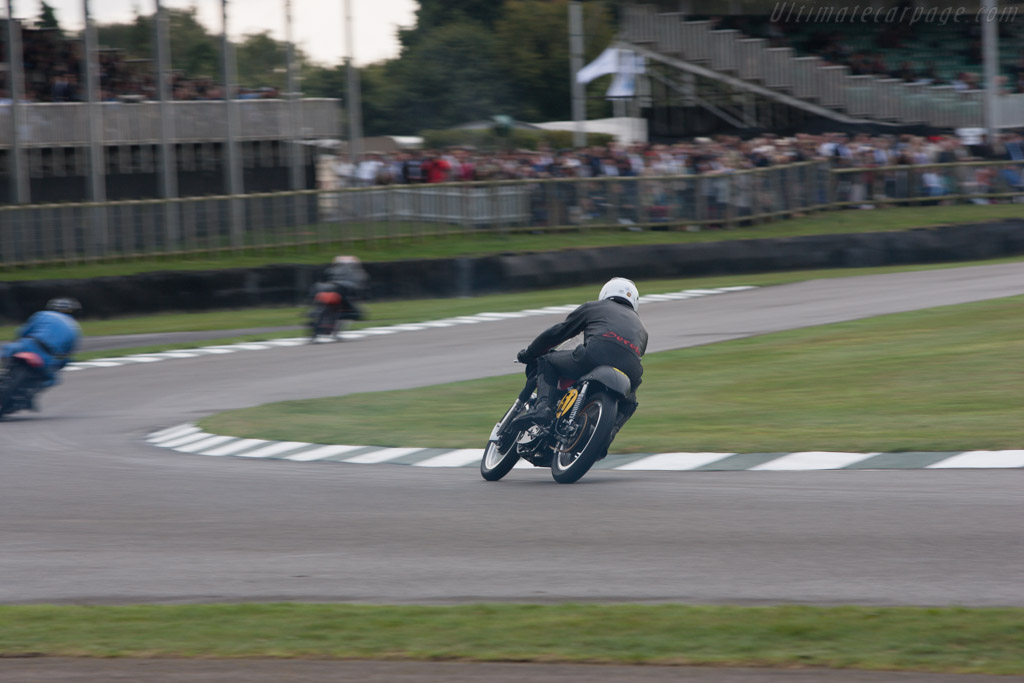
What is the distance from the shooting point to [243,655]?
553cm

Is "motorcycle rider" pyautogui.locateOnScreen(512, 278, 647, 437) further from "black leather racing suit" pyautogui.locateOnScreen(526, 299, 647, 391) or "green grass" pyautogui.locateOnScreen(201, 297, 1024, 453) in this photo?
"green grass" pyautogui.locateOnScreen(201, 297, 1024, 453)

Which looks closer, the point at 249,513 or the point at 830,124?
the point at 249,513

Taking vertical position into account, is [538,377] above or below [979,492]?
above

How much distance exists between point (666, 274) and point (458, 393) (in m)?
13.5

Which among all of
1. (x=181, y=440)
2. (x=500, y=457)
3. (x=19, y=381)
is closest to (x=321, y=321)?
(x=19, y=381)

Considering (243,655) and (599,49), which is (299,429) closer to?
(243,655)

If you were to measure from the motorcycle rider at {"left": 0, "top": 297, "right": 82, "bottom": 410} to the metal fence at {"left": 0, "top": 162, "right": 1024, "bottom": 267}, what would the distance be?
12.3 metres

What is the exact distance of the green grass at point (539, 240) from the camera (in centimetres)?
2869

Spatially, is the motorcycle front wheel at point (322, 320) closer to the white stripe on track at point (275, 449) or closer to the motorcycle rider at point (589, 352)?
the white stripe on track at point (275, 449)

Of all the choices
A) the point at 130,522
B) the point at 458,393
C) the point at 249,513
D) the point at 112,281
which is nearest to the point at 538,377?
the point at 249,513

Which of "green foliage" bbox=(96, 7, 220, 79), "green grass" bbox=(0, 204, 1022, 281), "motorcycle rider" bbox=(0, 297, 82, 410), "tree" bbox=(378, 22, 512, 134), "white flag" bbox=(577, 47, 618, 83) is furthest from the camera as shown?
"tree" bbox=(378, 22, 512, 134)

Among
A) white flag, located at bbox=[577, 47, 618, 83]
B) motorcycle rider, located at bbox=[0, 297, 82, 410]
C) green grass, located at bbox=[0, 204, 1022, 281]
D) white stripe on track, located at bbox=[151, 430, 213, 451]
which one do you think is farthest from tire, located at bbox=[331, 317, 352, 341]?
white flag, located at bbox=[577, 47, 618, 83]

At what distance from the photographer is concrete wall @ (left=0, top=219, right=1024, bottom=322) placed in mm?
27453

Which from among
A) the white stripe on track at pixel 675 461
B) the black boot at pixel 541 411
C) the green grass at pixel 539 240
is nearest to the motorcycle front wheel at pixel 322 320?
the green grass at pixel 539 240
